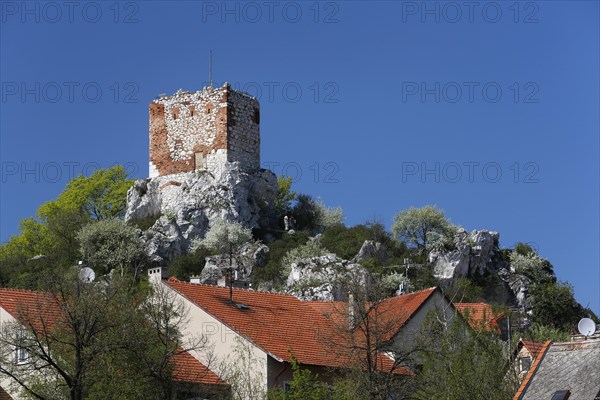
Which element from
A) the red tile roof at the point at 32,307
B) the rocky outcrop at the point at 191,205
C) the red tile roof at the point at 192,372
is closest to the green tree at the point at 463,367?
the red tile roof at the point at 192,372

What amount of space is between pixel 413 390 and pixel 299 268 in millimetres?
33560

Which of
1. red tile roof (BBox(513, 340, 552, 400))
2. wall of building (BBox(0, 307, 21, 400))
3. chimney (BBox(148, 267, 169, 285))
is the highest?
chimney (BBox(148, 267, 169, 285))

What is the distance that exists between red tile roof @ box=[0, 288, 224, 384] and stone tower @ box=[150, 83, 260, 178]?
43.1m

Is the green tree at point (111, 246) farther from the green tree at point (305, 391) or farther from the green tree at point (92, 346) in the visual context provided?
the green tree at point (92, 346)

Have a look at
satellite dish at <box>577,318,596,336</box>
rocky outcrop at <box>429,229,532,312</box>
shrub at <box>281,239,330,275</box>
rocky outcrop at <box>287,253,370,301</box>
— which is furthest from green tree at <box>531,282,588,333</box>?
A: satellite dish at <box>577,318,596,336</box>

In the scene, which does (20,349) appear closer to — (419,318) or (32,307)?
(32,307)

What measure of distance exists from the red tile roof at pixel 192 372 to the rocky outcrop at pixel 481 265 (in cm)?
3528

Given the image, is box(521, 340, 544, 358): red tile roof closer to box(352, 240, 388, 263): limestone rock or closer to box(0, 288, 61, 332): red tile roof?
box(0, 288, 61, 332): red tile roof

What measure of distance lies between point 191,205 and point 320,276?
19.0 meters

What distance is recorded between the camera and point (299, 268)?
77.8 meters

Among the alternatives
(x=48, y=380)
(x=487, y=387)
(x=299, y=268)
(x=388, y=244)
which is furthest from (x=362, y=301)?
(x=388, y=244)

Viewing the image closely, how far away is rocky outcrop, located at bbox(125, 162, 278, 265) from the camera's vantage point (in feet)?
297

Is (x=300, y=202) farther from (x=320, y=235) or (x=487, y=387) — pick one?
(x=487, y=387)

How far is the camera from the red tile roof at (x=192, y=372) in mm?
47344
